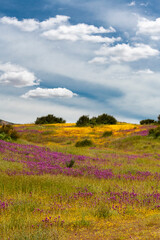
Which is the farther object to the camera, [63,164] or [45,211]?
[63,164]

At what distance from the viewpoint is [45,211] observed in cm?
577

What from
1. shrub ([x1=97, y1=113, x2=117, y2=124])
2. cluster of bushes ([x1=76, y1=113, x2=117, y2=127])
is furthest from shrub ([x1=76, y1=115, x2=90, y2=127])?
shrub ([x1=97, y1=113, x2=117, y2=124])

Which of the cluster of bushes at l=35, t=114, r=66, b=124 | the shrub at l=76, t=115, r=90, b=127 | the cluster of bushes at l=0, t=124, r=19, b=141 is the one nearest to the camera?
the cluster of bushes at l=0, t=124, r=19, b=141

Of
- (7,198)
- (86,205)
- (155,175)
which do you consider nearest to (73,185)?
(86,205)

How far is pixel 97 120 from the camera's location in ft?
198

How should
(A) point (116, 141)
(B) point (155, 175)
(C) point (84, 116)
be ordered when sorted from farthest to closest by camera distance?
(C) point (84, 116), (A) point (116, 141), (B) point (155, 175)

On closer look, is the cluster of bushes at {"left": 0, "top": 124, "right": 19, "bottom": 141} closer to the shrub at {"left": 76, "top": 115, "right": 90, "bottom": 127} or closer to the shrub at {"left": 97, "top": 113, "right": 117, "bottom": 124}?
the shrub at {"left": 76, "top": 115, "right": 90, "bottom": 127}

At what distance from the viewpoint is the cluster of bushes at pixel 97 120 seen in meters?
56.4

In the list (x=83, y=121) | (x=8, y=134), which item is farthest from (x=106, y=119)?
(x=8, y=134)

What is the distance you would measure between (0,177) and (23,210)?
294 cm

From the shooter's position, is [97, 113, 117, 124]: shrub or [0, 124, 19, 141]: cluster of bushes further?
[97, 113, 117, 124]: shrub

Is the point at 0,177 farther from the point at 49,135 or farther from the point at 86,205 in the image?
the point at 49,135

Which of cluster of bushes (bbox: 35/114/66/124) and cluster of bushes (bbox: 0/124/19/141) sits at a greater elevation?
cluster of bushes (bbox: 35/114/66/124)

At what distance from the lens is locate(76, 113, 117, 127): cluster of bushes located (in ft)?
185
